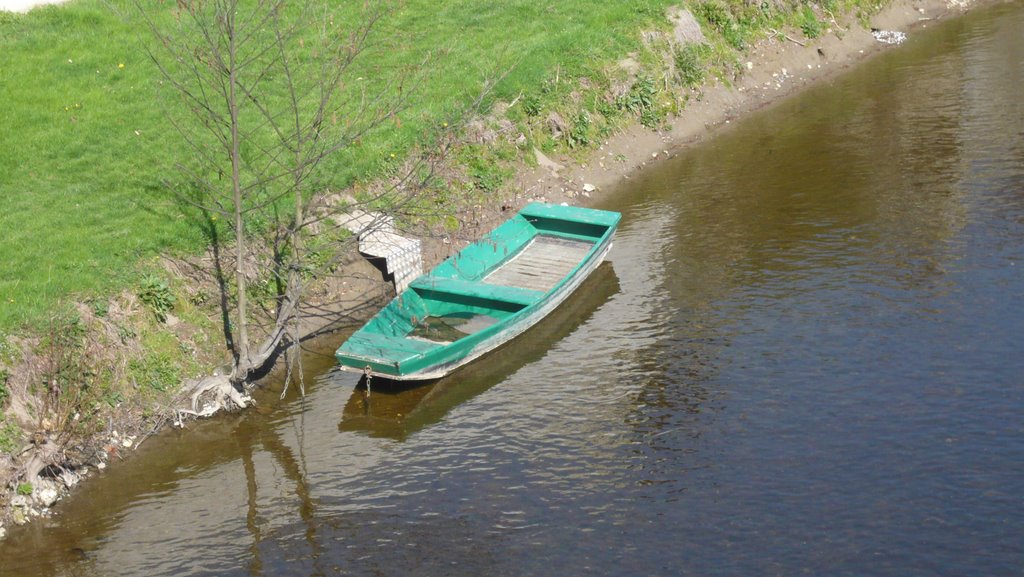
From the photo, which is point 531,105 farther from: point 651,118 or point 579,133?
point 651,118

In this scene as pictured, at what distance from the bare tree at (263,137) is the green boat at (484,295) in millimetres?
1858

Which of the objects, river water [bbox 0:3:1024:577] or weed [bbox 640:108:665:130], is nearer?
river water [bbox 0:3:1024:577]

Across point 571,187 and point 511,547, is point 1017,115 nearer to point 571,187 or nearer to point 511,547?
point 571,187

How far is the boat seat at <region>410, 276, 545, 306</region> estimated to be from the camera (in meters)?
22.7

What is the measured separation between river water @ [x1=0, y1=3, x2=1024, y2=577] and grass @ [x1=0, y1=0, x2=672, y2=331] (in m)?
4.25

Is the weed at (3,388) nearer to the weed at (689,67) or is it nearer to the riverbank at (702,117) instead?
the riverbank at (702,117)

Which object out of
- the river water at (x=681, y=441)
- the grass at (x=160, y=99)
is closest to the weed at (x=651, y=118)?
the grass at (x=160, y=99)

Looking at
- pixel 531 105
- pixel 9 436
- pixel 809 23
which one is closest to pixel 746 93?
pixel 809 23

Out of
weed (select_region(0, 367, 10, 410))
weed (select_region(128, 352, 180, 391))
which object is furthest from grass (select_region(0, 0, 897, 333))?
weed (select_region(128, 352, 180, 391))

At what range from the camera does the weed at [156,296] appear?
21125mm

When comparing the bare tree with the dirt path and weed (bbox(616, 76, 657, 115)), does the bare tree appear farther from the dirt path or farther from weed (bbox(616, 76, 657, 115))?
weed (bbox(616, 76, 657, 115))

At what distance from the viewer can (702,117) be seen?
A: 3481 cm

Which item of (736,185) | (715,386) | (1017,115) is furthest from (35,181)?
(1017,115)

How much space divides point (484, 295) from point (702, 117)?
1496 centimetres
